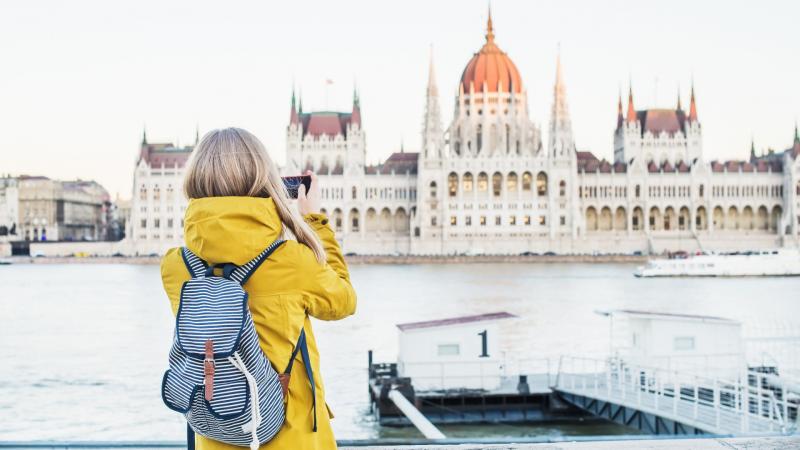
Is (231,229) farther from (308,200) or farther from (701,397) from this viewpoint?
(701,397)

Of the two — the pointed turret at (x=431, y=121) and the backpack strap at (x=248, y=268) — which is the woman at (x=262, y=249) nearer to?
the backpack strap at (x=248, y=268)

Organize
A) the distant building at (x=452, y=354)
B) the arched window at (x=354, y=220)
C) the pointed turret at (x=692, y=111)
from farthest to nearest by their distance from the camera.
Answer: the pointed turret at (x=692, y=111) → the arched window at (x=354, y=220) → the distant building at (x=452, y=354)

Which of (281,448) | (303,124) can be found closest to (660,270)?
(303,124)

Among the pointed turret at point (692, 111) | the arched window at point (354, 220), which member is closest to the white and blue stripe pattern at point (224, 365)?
the arched window at point (354, 220)

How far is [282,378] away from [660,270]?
222ft

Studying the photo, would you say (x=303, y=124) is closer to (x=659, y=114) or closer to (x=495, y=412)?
(x=659, y=114)

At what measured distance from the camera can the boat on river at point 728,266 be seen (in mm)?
68812

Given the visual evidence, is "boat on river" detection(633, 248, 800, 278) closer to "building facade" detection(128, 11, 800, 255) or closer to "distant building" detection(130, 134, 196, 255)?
"building facade" detection(128, 11, 800, 255)

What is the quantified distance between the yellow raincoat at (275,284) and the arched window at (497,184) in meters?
88.2

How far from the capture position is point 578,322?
35.2 metres

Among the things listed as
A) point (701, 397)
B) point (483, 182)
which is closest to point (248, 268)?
point (701, 397)

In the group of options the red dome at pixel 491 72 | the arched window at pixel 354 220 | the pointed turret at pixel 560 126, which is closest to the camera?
the pointed turret at pixel 560 126

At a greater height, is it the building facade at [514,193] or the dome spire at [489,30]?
the dome spire at [489,30]

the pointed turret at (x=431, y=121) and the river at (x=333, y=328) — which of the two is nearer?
the river at (x=333, y=328)
